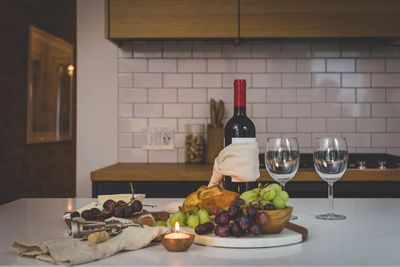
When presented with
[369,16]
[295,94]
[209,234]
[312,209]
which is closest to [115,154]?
[295,94]

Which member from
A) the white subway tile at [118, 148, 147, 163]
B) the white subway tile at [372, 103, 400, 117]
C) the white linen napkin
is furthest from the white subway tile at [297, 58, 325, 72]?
the white linen napkin

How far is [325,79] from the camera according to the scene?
3.58 metres

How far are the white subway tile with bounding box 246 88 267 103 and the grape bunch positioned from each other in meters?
2.34

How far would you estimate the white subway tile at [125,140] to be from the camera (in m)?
3.60

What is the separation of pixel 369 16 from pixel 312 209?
1730mm

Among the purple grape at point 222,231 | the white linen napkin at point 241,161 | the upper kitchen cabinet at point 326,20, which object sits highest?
the upper kitchen cabinet at point 326,20

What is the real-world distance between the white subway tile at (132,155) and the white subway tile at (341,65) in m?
1.24

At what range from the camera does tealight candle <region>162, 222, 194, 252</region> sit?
117cm

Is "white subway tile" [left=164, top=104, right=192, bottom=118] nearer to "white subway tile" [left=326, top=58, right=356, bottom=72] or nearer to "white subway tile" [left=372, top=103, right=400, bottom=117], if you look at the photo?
"white subway tile" [left=326, top=58, right=356, bottom=72]

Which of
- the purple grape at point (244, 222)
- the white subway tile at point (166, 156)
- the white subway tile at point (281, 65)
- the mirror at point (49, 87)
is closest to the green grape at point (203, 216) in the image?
the purple grape at point (244, 222)

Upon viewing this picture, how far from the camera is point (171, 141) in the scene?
3.58 metres

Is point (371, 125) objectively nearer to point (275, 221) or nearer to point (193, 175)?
point (193, 175)

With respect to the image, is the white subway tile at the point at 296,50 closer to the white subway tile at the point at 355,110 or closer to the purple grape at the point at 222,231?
the white subway tile at the point at 355,110

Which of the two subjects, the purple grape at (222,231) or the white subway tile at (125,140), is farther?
the white subway tile at (125,140)
